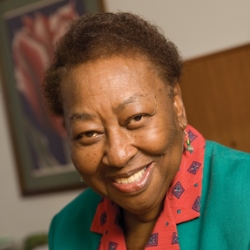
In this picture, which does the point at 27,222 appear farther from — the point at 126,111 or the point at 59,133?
the point at 126,111

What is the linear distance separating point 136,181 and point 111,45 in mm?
297

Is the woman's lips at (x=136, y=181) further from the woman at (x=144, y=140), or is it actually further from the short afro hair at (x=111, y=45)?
the short afro hair at (x=111, y=45)

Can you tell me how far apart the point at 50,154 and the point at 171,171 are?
1.42m

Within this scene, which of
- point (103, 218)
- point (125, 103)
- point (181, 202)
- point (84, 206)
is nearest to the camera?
point (125, 103)

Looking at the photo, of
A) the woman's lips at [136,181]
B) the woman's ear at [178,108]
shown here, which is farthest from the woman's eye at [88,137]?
the woman's ear at [178,108]

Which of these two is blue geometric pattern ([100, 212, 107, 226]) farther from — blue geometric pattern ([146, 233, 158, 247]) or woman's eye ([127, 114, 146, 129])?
woman's eye ([127, 114, 146, 129])

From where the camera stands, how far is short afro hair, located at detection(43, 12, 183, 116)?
1.02m

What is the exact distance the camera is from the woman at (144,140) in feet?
3.28

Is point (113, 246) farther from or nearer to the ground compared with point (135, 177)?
nearer to the ground

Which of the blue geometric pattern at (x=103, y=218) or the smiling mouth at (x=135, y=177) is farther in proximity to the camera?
the blue geometric pattern at (x=103, y=218)

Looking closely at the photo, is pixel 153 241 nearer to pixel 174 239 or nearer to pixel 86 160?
pixel 174 239

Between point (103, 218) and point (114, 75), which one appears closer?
point (114, 75)

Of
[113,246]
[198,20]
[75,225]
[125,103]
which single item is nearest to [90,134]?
[125,103]

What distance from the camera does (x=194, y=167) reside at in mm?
1133
